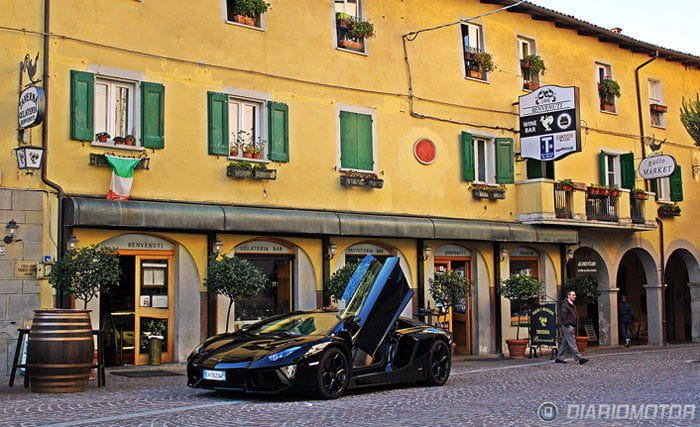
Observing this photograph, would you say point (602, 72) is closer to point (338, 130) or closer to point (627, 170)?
point (627, 170)

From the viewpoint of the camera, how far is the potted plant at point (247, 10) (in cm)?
1847

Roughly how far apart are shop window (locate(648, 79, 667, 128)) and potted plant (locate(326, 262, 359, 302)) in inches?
568

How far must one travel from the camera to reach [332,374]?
11969 mm

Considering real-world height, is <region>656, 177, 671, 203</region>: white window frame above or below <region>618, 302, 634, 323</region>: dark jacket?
above

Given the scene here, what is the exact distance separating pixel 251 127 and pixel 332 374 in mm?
8244

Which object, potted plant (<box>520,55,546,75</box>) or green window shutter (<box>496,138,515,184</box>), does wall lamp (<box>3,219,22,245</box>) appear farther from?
potted plant (<box>520,55,546,75</box>)

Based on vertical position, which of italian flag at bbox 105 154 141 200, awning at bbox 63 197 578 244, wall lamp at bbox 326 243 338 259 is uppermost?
italian flag at bbox 105 154 141 200

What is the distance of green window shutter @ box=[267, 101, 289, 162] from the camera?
18891 millimetres

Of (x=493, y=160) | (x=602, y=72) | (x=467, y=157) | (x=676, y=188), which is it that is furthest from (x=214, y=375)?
(x=676, y=188)

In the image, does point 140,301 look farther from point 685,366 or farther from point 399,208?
point 685,366

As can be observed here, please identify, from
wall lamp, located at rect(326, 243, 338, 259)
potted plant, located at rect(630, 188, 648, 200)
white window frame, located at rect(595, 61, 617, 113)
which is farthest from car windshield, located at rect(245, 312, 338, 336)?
white window frame, located at rect(595, 61, 617, 113)

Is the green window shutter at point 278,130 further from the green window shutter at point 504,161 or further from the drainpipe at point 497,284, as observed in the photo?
the drainpipe at point 497,284

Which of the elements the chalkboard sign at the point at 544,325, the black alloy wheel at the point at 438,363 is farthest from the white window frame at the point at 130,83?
the chalkboard sign at the point at 544,325

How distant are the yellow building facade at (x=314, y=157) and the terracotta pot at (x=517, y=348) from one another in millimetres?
1335
